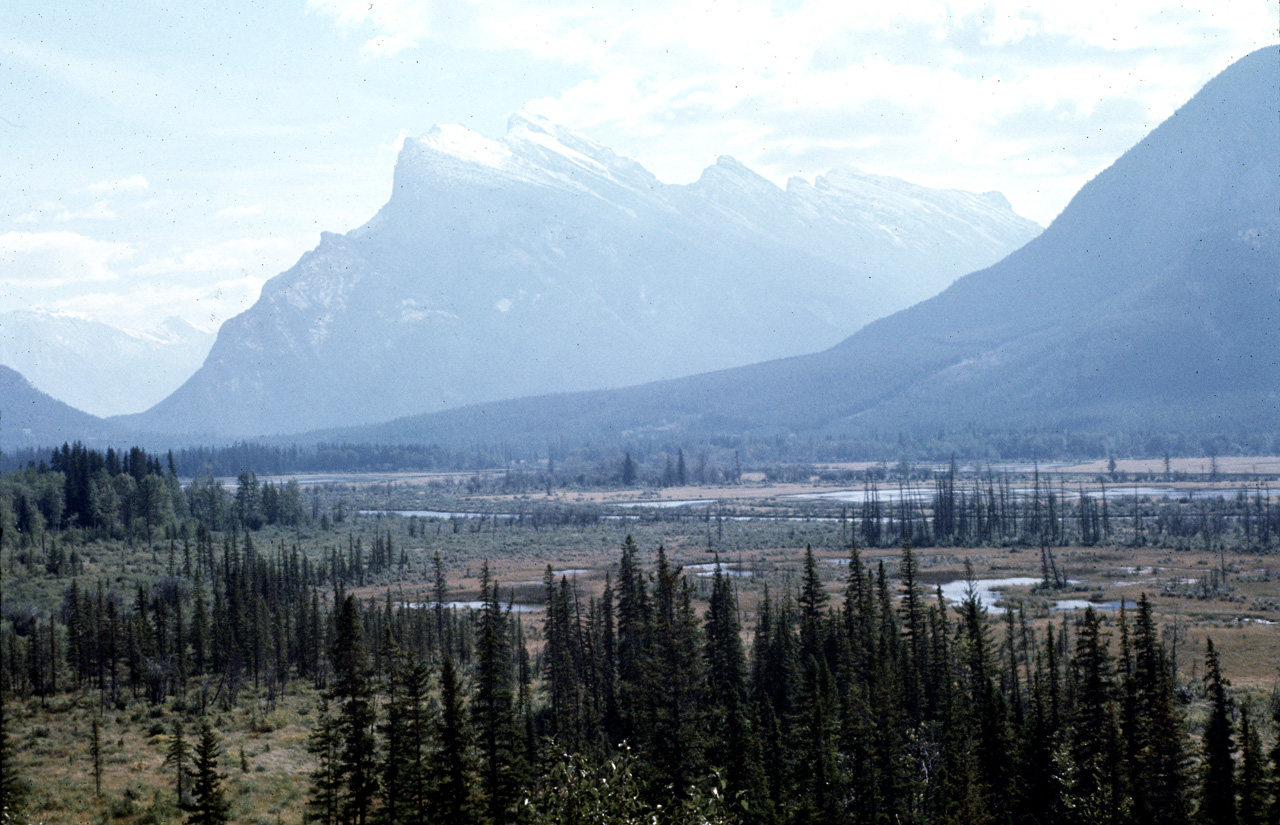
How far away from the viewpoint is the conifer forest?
37125mm

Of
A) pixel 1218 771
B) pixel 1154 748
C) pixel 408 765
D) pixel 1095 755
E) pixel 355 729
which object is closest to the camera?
pixel 1218 771

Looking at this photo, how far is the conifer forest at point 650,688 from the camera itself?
37.1 m

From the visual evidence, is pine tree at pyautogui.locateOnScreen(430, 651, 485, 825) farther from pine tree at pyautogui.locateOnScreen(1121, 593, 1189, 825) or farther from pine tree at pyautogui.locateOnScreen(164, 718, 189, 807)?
pine tree at pyautogui.locateOnScreen(1121, 593, 1189, 825)

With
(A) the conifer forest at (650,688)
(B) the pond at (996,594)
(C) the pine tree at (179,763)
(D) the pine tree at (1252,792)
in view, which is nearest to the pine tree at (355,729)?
(A) the conifer forest at (650,688)

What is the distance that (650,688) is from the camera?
45.1 metres

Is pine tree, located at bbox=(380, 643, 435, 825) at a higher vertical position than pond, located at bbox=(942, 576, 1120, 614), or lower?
higher

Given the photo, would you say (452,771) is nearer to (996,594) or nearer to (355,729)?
(355,729)

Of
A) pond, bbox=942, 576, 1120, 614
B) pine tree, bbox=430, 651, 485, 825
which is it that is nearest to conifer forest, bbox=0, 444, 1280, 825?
pine tree, bbox=430, 651, 485, 825

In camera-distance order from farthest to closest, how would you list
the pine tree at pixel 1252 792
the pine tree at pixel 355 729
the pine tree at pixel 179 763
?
the pine tree at pixel 179 763 → the pine tree at pixel 355 729 → the pine tree at pixel 1252 792

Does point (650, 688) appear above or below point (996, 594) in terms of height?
above

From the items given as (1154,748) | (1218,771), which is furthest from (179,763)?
(1218,771)

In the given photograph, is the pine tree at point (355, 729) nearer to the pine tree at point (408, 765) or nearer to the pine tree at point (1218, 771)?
the pine tree at point (408, 765)

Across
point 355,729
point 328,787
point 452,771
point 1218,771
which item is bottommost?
point 328,787

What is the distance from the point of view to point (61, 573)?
97688 millimetres
